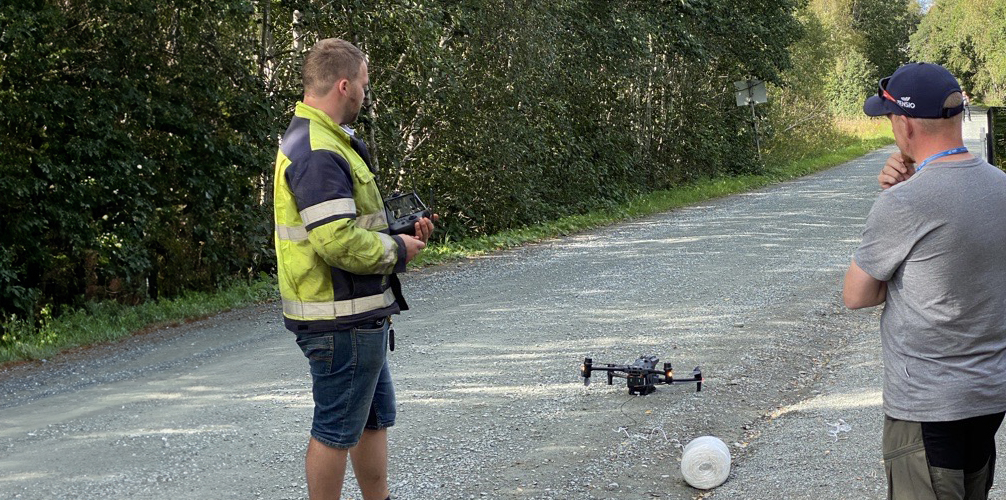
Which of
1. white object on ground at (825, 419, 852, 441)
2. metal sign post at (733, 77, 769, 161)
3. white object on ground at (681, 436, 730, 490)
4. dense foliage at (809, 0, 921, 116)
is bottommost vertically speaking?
white object on ground at (825, 419, 852, 441)

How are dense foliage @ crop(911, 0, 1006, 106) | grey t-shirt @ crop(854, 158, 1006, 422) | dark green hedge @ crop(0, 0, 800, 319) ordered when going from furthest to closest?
dense foliage @ crop(911, 0, 1006, 106)
dark green hedge @ crop(0, 0, 800, 319)
grey t-shirt @ crop(854, 158, 1006, 422)

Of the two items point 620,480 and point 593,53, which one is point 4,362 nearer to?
point 620,480

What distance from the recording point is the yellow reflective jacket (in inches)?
149

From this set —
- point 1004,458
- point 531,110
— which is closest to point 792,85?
point 531,110

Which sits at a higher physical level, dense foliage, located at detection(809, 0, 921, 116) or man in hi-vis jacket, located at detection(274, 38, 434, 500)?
dense foliage, located at detection(809, 0, 921, 116)

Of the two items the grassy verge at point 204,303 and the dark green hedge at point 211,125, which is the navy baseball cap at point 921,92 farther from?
the dark green hedge at point 211,125

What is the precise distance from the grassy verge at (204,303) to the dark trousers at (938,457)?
751 cm

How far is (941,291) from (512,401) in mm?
4015

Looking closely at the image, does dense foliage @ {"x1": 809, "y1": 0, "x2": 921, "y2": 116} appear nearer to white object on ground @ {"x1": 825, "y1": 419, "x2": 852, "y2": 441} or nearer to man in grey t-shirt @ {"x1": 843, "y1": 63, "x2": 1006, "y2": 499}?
white object on ground @ {"x1": 825, "y1": 419, "x2": 852, "y2": 441}

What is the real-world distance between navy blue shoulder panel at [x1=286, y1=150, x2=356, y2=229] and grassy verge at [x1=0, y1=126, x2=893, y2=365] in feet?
19.3

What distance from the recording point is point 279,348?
8664 mm

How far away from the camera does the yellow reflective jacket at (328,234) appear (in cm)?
377

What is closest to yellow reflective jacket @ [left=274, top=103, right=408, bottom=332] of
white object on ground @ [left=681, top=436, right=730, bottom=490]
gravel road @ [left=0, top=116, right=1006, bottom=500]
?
gravel road @ [left=0, top=116, right=1006, bottom=500]

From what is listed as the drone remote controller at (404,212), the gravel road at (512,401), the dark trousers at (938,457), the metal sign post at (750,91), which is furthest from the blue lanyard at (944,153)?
the metal sign post at (750,91)
